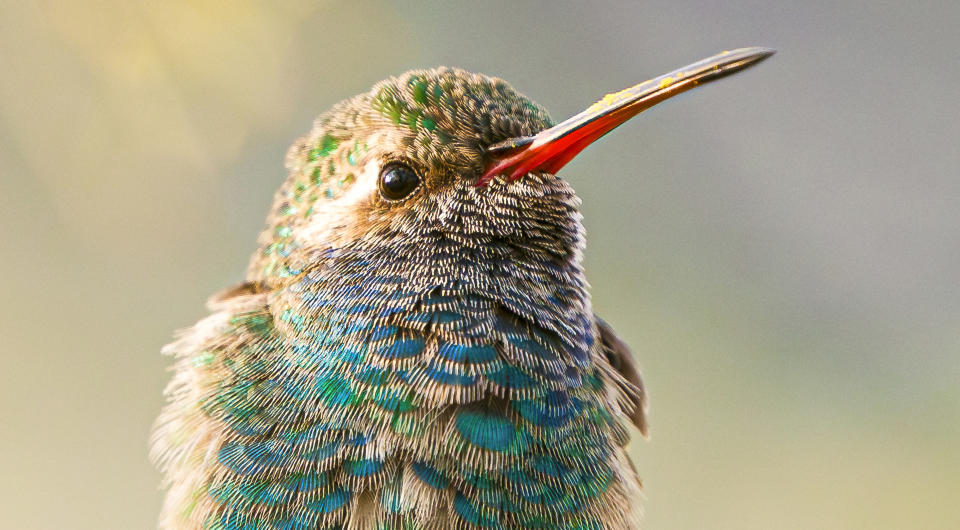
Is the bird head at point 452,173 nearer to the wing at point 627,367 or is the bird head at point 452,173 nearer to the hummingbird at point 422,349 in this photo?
the hummingbird at point 422,349

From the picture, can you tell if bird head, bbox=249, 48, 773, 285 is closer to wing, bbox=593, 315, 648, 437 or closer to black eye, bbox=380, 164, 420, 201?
black eye, bbox=380, 164, 420, 201

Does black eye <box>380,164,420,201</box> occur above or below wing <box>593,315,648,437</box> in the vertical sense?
above

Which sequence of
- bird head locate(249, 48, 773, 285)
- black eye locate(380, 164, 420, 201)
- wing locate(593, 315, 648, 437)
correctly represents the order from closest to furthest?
bird head locate(249, 48, 773, 285)
black eye locate(380, 164, 420, 201)
wing locate(593, 315, 648, 437)

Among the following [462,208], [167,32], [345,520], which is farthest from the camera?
[167,32]

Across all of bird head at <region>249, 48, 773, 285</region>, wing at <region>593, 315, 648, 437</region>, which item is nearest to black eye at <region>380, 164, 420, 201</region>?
bird head at <region>249, 48, 773, 285</region>

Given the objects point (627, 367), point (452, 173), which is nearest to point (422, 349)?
point (452, 173)

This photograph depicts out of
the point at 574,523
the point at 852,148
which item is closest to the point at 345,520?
the point at 574,523

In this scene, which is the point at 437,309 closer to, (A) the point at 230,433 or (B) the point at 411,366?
(B) the point at 411,366
